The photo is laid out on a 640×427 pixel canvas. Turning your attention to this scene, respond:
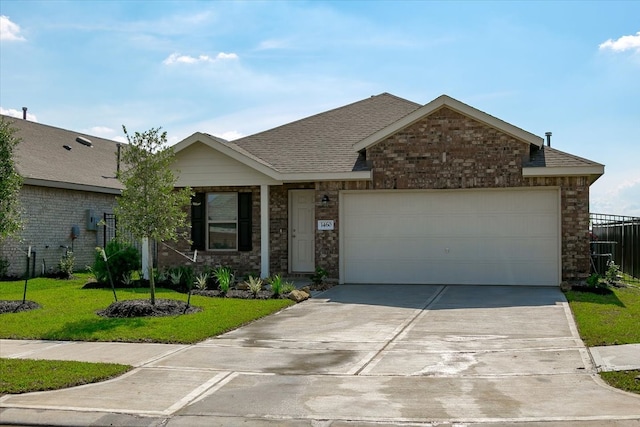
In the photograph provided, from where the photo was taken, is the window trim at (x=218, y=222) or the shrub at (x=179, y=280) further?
the window trim at (x=218, y=222)

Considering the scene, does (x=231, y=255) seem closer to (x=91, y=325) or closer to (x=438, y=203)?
(x=438, y=203)

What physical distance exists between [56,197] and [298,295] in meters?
11.2

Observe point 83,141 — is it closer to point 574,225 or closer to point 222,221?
point 222,221

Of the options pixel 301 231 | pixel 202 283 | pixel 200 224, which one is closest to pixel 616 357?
pixel 202 283

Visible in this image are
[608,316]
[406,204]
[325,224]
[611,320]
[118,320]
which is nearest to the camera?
[611,320]

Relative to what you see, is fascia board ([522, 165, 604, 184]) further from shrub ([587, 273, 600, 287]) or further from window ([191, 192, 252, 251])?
window ([191, 192, 252, 251])

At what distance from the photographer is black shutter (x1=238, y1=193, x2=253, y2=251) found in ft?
62.5

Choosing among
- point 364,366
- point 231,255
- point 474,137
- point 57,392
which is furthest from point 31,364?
point 474,137

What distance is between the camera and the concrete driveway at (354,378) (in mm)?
6590

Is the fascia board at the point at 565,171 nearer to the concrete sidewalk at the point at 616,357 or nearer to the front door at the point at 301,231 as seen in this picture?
the front door at the point at 301,231

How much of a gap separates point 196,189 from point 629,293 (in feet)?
37.0

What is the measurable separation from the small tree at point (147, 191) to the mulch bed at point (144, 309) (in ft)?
0.97

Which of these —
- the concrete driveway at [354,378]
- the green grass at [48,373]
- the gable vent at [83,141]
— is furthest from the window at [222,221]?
the gable vent at [83,141]

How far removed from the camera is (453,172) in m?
17.2
